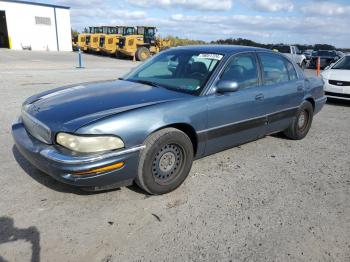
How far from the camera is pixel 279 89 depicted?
484 centimetres

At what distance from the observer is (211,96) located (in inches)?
150

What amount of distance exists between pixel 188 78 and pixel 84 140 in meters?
1.70

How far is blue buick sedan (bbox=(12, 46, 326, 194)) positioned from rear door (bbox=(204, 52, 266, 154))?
0.04 ft

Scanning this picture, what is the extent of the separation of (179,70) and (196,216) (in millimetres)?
1971

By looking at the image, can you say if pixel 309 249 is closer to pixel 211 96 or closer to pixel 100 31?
pixel 211 96

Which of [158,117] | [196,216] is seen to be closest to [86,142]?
[158,117]

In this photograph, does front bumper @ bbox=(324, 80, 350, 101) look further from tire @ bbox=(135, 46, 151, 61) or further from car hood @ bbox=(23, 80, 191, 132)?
tire @ bbox=(135, 46, 151, 61)

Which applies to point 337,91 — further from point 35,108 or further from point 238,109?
point 35,108

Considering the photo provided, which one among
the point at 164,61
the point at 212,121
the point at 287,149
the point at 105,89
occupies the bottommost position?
the point at 287,149

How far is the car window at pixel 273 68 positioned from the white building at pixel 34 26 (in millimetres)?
34860

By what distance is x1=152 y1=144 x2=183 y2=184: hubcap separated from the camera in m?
3.40

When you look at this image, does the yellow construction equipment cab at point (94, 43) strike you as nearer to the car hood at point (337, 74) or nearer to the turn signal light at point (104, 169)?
the car hood at point (337, 74)

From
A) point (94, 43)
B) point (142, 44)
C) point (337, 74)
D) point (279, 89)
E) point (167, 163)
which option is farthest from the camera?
point (94, 43)

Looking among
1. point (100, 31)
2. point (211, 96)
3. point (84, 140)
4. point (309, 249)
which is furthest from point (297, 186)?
point (100, 31)
